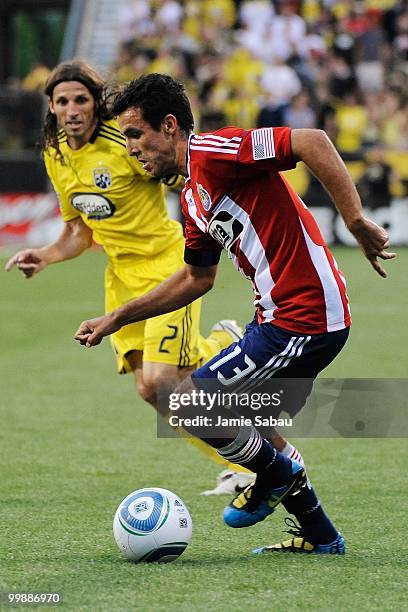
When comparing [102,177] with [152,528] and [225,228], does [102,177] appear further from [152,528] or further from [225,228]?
[152,528]

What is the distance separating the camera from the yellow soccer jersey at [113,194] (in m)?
7.00

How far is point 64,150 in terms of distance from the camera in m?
7.08

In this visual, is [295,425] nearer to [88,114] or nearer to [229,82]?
[88,114]

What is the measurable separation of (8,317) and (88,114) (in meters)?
7.65

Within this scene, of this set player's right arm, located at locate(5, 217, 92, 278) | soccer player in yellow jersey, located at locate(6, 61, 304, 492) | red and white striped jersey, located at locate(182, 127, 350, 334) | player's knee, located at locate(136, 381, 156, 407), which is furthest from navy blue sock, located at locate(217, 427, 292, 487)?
player's right arm, located at locate(5, 217, 92, 278)

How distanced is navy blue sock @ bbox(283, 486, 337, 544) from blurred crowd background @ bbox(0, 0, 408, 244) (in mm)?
15396

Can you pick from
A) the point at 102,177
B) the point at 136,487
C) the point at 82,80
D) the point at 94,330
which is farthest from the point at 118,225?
the point at 94,330

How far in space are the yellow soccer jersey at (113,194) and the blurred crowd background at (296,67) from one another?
13418mm

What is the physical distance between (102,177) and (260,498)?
2.45 meters

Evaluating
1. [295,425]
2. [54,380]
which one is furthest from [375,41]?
[295,425]

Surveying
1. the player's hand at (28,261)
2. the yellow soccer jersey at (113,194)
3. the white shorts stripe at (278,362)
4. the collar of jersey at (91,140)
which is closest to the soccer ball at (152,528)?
the white shorts stripe at (278,362)

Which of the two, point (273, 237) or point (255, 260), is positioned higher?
point (273, 237)

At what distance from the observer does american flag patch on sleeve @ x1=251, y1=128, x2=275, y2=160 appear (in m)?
4.74

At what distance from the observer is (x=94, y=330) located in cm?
523
